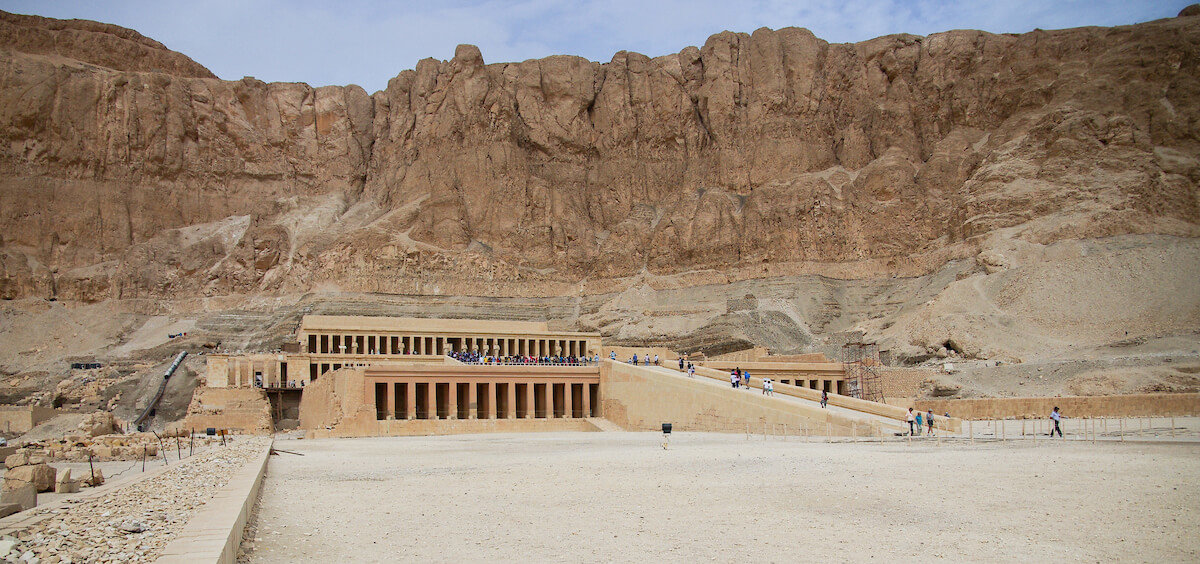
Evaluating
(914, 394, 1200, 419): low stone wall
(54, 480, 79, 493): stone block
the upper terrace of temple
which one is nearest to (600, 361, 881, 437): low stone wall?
(914, 394, 1200, 419): low stone wall

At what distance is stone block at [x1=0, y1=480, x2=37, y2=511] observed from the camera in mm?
14547

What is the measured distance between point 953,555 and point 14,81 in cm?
10706

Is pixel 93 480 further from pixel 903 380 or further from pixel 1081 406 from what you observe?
pixel 903 380

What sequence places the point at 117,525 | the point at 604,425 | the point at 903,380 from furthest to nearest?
the point at 903,380 → the point at 604,425 → the point at 117,525

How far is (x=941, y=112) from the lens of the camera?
91250 mm

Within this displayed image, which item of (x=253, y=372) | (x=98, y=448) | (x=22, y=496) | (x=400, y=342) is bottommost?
(x=253, y=372)

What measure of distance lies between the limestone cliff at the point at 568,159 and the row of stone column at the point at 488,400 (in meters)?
39.7

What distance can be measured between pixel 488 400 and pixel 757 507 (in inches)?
1329

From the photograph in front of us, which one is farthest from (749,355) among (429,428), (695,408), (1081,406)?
(1081,406)

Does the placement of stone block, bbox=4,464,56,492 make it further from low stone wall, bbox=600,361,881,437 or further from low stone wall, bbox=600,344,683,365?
low stone wall, bbox=600,344,683,365

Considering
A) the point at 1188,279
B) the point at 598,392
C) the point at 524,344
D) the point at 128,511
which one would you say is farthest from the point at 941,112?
the point at 128,511

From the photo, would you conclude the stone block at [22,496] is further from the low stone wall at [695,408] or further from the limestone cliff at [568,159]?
the limestone cliff at [568,159]

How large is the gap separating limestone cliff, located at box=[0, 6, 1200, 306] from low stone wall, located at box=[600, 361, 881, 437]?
41.9 m

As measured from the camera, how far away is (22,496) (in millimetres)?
14672
